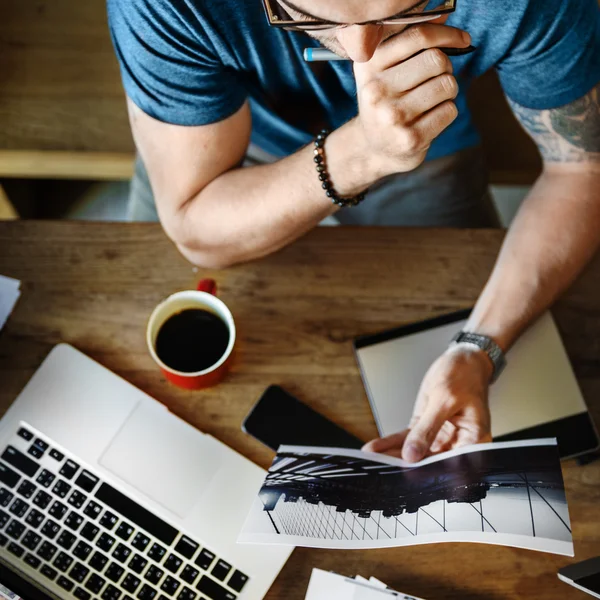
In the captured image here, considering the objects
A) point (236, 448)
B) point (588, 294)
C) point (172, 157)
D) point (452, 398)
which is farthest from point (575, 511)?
point (172, 157)

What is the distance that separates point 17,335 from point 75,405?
0.46ft

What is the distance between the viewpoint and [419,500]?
30.5 inches

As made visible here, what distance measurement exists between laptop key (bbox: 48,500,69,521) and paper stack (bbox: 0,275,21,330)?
28cm

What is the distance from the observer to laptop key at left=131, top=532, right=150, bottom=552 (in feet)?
2.75

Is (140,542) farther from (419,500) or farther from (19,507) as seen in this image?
(419,500)

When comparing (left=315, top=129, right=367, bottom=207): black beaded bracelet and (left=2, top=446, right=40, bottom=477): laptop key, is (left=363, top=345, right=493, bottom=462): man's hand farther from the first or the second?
(left=2, top=446, right=40, bottom=477): laptop key

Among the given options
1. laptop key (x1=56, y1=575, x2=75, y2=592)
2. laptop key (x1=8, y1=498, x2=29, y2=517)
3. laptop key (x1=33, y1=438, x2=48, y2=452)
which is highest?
laptop key (x1=33, y1=438, x2=48, y2=452)

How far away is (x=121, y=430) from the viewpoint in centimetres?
89

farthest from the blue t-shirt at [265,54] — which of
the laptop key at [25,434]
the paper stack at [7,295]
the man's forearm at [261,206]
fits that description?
the laptop key at [25,434]

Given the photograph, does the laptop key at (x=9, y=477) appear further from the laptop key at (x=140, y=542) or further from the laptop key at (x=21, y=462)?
the laptop key at (x=140, y=542)

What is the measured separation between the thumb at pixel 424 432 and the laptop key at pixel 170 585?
0.33 metres

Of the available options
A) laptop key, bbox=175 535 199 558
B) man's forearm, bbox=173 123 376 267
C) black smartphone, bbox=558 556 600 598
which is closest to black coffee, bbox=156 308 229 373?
Answer: man's forearm, bbox=173 123 376 267

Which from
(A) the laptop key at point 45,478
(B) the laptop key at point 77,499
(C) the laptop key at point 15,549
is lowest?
(C) the laptop key at point 15,549

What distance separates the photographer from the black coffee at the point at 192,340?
876 mm
